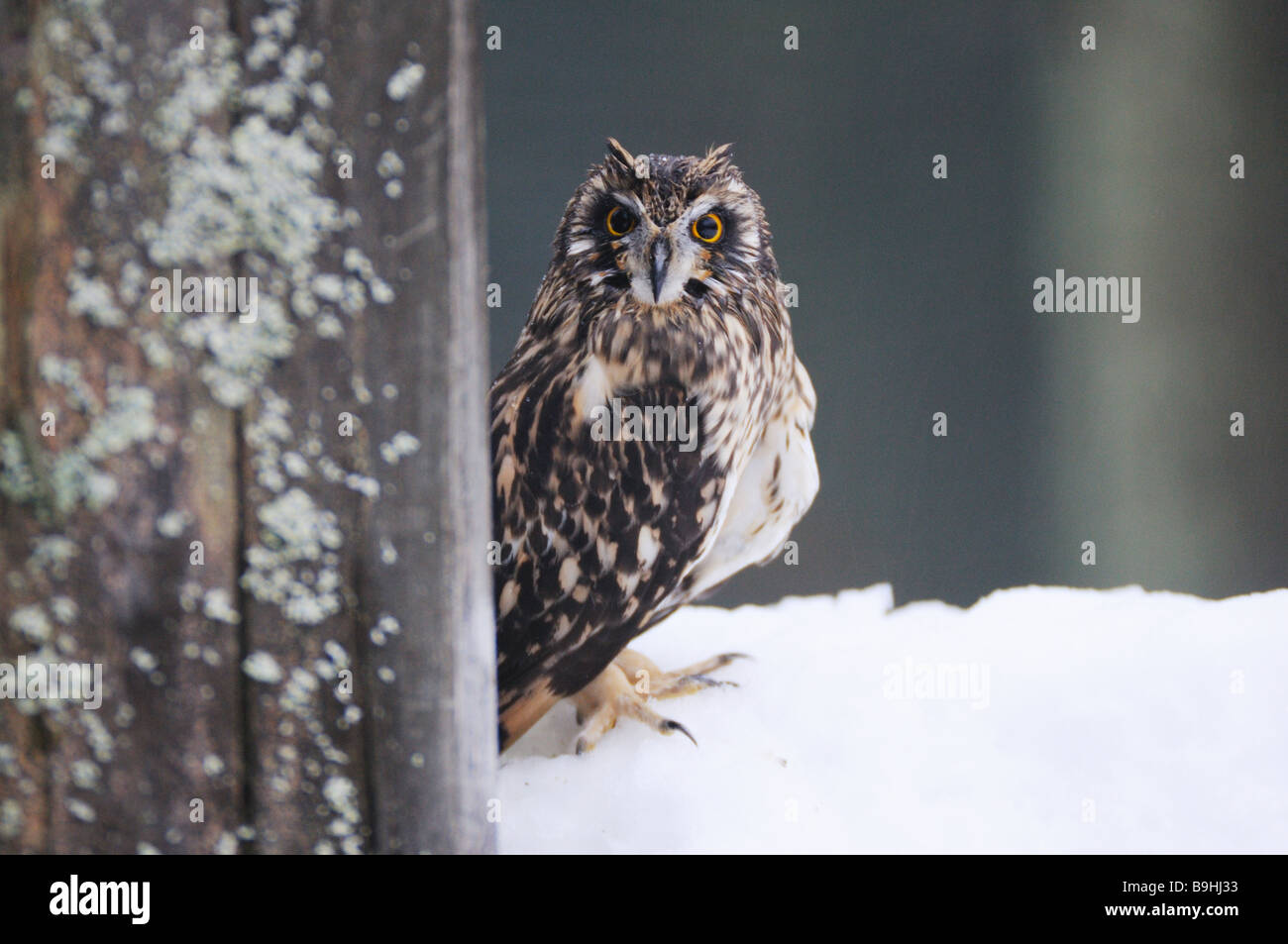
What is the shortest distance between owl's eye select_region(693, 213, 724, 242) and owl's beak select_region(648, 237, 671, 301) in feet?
0.18

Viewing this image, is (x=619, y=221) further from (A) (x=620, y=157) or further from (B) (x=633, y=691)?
(B) (x=633, y=691)

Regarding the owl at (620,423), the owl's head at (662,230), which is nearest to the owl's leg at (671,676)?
the owl at (620,423)

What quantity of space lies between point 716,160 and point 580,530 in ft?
1.68

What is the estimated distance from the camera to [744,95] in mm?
1377

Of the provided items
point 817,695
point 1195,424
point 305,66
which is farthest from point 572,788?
point 1195,424

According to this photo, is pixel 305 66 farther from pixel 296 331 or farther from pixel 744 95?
pixel 744 95

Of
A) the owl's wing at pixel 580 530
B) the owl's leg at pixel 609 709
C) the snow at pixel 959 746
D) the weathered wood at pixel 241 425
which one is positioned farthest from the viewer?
the owl's leg at pixel 609 709

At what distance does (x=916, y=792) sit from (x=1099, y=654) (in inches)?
19.6

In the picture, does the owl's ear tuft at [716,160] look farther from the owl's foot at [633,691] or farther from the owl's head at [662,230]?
the owl's foot at [633,691]

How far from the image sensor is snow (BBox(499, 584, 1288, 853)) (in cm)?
83

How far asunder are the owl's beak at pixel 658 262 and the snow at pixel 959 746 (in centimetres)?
59

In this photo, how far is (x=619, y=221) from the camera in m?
1.01

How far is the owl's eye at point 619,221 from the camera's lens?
1000mm

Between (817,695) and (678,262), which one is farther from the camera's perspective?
(817,695)
